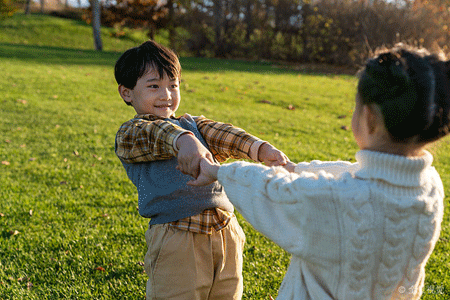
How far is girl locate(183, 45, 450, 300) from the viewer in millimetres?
1330

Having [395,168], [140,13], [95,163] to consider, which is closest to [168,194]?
[395,168]

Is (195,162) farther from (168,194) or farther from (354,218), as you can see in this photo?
(354,218)

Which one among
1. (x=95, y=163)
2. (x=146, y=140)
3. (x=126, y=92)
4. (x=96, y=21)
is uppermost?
(x=96, y=21)

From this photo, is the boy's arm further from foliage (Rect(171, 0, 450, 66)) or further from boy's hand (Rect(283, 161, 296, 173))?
foliage (Rect(171, 0, 450, 66))

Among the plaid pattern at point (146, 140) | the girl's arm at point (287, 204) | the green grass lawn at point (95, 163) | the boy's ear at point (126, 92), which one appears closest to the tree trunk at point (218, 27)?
the green grass lawn at point (95, 163)

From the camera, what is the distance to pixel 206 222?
79.9 inches

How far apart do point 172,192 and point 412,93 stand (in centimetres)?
115

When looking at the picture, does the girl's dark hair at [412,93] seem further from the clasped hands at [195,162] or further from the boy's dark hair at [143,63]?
the boy's dark hair at [143,63]

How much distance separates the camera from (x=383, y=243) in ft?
4.66

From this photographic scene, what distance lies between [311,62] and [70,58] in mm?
11685

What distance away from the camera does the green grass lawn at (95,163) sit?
3.23 meters

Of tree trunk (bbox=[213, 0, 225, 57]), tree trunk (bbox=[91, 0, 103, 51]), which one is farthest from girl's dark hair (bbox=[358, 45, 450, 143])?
tree trunk (bbox=[91, 0, 103, 51])

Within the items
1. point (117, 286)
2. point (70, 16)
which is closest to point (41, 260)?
point (117, 286)

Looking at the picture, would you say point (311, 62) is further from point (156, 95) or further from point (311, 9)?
point (156, 95)
